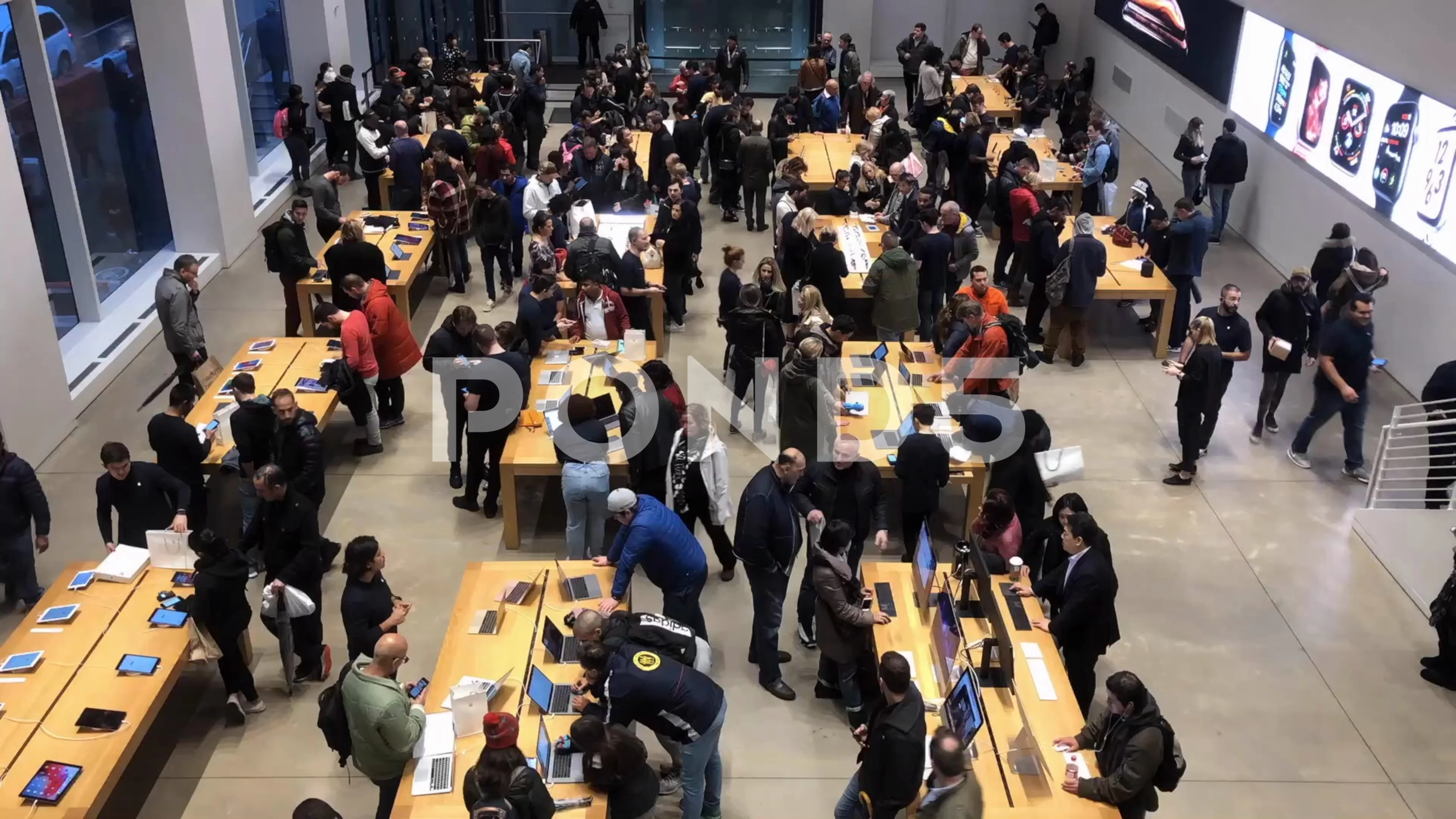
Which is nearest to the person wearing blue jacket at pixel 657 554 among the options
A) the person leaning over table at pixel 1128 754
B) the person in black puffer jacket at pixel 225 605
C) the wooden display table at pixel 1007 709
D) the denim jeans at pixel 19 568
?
the wooden display table at pixel 1007 709

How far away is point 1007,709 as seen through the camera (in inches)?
244

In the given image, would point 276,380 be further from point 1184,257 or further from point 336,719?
point 1184,257

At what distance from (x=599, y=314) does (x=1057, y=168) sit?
742 cm

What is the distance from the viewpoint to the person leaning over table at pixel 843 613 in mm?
6566

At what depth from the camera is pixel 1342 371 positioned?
9430 millimetres

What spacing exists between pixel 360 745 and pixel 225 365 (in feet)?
21.4

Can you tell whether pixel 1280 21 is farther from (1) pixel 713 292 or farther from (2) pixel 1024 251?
(1) pixel 713 292

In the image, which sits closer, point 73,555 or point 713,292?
point 73,555

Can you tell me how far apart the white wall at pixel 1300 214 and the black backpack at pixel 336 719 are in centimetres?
939

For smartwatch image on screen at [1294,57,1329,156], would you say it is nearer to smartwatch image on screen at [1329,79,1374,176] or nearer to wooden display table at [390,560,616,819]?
smartwatch image on screen at [1329,79,1374,176]

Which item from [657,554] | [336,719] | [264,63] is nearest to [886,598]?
[657,554]

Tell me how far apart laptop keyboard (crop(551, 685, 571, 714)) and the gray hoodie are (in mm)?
5573

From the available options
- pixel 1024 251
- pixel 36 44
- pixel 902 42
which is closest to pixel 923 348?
pixel 1024 251

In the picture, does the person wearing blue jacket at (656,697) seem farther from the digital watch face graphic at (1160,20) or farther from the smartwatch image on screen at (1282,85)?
the digital watch face graphic at (1160,20)
